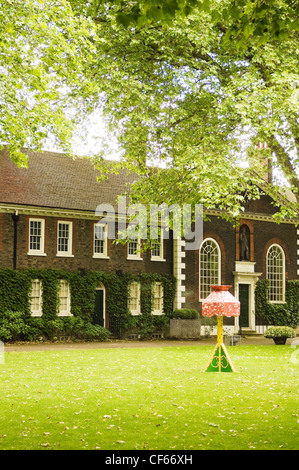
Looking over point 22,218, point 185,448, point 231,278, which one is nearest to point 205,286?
point 231,278

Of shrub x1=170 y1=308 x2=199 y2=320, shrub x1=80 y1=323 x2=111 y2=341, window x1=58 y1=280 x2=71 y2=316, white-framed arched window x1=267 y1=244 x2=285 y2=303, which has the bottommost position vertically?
shrub x1=80 y1=323 x2=111 y2=341

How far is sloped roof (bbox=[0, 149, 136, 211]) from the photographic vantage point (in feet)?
105

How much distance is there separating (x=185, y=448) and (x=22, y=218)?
24.5 meters

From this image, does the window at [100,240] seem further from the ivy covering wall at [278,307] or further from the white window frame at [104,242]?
the ivy covering wall at [278,307]

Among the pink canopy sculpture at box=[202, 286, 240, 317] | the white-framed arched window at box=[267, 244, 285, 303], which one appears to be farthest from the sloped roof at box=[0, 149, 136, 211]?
the pink canopy sculpture at box=[202, 286, 240, 317]

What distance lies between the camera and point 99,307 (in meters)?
33.9

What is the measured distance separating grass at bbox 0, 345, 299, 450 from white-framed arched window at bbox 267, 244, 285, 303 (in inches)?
820

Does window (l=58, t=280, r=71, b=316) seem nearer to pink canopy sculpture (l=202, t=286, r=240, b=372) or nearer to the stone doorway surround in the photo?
the stone doorway surround

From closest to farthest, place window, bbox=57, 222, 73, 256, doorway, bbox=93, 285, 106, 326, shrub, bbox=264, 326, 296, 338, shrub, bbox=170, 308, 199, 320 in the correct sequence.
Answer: shrub, bbox=264, 326, 296, 338 < window, bbox=57, 222, 73, 256 < doorway, bbox=93, 285, 106, 326 < shrub, bbox=170, 308, 199, 320

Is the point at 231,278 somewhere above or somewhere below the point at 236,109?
below

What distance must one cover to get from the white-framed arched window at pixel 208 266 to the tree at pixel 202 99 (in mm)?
12998

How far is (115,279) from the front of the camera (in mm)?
34094

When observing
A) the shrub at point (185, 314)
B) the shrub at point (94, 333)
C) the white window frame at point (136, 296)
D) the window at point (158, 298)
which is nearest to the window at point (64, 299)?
the shrub at point (94, 333)
